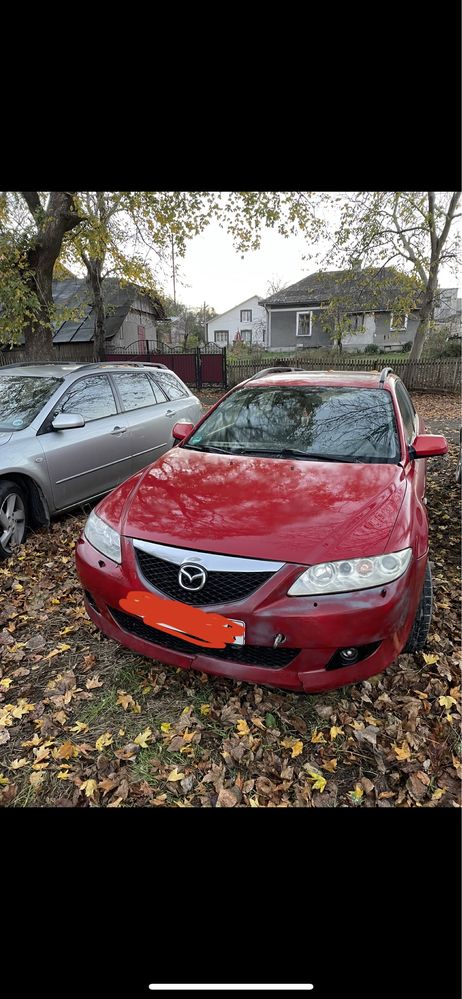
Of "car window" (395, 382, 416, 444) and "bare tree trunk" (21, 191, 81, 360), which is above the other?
"bare tree trunk" (21, 191, 81, 360)

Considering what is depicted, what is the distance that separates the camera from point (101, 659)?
2.79 meters

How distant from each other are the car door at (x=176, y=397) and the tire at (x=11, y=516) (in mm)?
2251

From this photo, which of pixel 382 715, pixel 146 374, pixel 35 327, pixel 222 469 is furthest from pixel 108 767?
pixel 35 327

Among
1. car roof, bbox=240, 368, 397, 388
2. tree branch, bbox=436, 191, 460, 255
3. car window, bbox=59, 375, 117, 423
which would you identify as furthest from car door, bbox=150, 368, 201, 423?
tree branch, bbox=436, 191, 460, 255

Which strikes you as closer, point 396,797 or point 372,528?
point 396,797

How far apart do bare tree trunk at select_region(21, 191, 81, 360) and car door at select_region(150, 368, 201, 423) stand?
13.9 feet

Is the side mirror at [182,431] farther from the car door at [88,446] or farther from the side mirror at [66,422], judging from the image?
the car door at [88,446]

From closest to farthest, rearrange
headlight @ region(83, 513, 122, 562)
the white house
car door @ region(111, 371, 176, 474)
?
headlight @ region(83, 513, 122, 562), car door @ region(111, 371, 176, 474), the white house

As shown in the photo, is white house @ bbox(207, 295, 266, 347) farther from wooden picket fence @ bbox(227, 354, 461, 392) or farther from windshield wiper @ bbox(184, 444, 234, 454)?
windshield wiper @ bbox(184, 444, 234, 454)

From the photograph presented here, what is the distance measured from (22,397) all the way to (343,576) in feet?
12.1

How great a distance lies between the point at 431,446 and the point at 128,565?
193cm

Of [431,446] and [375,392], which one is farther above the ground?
[375,392]

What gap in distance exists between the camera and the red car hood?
2.03 metres

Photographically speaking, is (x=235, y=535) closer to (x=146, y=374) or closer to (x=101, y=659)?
(x=101, y=659)
